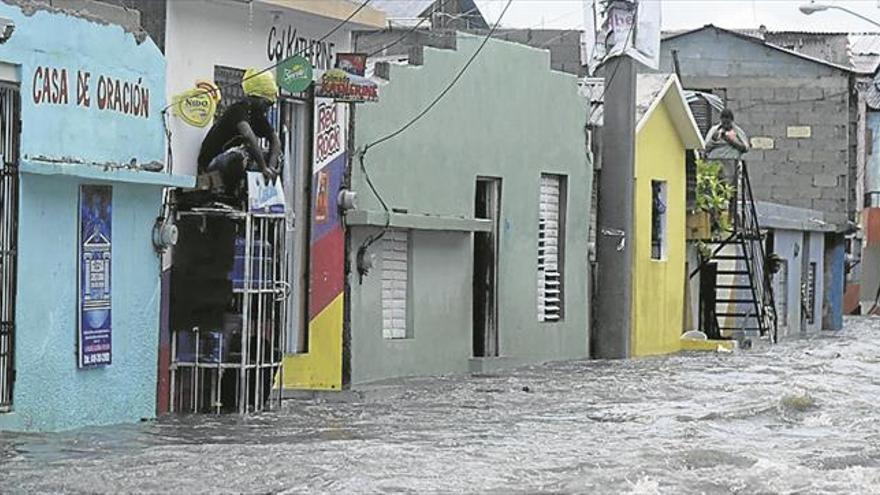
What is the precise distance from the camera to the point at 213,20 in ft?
54.5

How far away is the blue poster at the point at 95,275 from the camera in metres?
14.2

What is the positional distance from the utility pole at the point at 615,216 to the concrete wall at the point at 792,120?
22.0m

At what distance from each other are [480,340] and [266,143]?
7006 mm

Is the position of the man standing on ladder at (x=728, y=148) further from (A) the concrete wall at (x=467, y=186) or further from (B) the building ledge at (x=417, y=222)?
(B) the building ledge at (x=417, y=222)

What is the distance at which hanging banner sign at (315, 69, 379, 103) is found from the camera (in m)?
17.7

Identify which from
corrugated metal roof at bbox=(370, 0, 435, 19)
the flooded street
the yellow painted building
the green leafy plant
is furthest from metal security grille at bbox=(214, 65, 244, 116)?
the green leafy plant

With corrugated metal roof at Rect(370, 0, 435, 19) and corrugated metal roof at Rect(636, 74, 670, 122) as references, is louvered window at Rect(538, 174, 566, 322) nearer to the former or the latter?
corrugated metal roof at Rect(636, 74, 670, 122)

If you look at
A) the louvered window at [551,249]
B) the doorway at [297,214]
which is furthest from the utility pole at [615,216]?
the doorway at [297,214]

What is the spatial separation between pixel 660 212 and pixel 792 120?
19423mm

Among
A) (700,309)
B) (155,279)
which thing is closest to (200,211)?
(155,279)

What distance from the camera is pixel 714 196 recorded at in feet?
103

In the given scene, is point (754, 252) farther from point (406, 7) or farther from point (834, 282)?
point (834, 282)

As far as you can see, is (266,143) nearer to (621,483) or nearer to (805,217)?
(621,483)

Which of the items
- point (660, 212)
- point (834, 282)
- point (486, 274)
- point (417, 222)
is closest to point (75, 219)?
point (417, 222)
